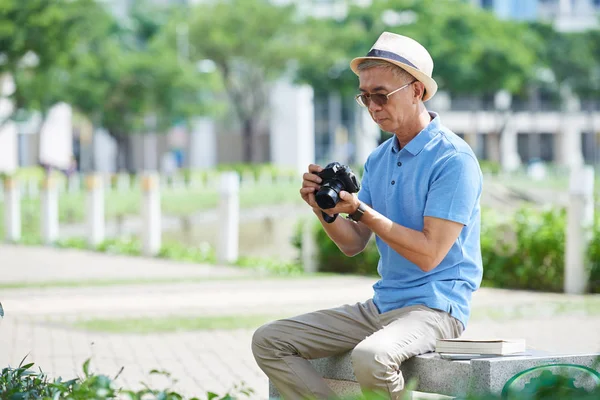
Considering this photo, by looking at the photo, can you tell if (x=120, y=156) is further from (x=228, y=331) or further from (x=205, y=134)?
(x=228, y=331)

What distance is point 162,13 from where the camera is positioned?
5641cm

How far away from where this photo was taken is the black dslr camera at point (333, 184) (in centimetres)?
409

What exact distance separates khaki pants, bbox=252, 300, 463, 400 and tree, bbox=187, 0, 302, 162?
144ft

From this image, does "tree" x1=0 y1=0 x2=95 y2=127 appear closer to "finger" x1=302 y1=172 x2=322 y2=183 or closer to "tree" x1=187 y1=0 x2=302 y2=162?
"tree" x1=187 y1=0 x2=302 y2=162

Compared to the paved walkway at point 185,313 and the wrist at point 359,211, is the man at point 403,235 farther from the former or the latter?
the paved walkway at point 185,313

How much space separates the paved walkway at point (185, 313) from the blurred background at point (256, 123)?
0.28 meters

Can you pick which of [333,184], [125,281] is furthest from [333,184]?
[125,281]

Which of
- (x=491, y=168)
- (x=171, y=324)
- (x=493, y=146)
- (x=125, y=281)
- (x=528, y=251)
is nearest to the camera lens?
(x=171, y=324)

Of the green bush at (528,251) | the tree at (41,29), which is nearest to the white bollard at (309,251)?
the green bush at (528,251)

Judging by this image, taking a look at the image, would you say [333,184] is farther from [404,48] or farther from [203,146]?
[203,146]

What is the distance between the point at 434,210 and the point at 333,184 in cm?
39

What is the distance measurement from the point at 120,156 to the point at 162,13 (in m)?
8.64

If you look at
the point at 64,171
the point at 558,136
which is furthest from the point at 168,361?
the point at 558,136

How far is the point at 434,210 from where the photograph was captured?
4.25 metres
